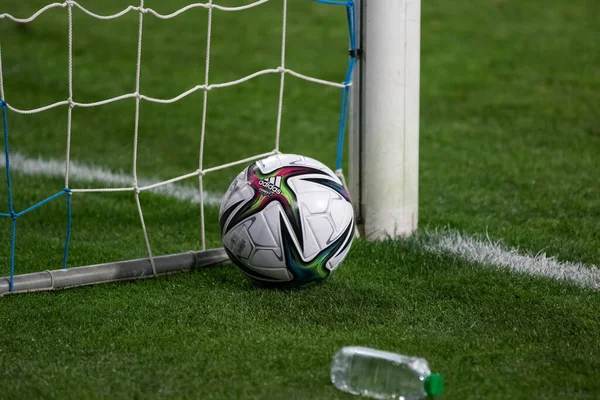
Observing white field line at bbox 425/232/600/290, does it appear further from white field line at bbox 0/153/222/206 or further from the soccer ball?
white field line at bbox 0/153/222/206

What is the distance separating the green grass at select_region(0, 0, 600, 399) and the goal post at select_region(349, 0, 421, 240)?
0.25m

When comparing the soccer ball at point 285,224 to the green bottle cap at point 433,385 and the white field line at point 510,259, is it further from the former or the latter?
the green bottle cap at point 433,385

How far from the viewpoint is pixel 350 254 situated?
3979 mm

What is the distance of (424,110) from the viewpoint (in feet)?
23.2

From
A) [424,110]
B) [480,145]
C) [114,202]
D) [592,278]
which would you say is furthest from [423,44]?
[592,278]

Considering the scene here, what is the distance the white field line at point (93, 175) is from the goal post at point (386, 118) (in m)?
1.01

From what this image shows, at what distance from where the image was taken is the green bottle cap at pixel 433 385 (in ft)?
8.23

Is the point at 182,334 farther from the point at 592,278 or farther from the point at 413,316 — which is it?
the point at 592,278

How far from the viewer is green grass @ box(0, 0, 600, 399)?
9.19ft

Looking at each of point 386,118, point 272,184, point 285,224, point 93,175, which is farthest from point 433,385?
point 93,175

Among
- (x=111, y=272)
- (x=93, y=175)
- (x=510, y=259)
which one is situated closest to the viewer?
(x=111, y=272)

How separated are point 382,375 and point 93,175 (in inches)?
127

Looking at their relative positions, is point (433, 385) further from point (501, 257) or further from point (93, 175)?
point (93, 175)

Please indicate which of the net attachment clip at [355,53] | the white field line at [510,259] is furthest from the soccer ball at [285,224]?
the net attachment clip at [355,53]
